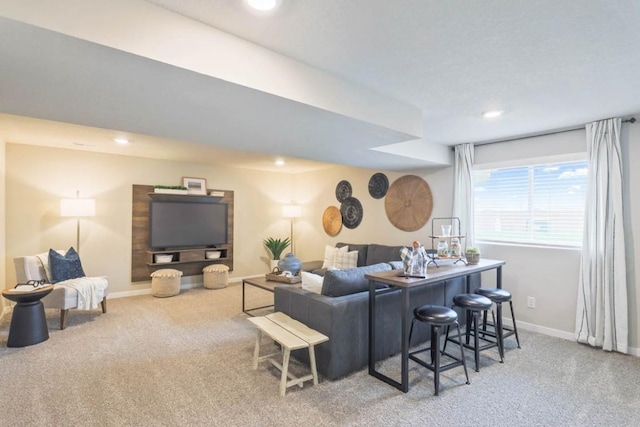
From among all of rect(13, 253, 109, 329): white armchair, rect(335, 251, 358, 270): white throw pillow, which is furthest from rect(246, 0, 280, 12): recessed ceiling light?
rect(335, 251, 358, 270): white throw pillow

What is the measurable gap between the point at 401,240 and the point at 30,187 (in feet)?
18.7

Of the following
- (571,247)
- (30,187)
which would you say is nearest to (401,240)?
(571,247)

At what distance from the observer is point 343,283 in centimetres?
282

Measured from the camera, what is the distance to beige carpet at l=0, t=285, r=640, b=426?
216 cm

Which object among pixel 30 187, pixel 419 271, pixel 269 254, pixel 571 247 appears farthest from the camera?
pixel 269 254

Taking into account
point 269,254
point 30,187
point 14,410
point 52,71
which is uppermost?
point 52,71

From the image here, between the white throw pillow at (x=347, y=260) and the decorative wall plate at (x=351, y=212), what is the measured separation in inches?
35.0

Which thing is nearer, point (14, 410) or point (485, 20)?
point (485, 20)

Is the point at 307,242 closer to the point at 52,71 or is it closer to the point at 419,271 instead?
the point at 419,271

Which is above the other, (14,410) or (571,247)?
(571,247)

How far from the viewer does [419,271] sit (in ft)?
8.97

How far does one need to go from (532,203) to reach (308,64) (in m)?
3.38

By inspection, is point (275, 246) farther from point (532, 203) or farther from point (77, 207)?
point (532, 203)

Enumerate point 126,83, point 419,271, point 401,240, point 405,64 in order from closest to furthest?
point 126,83 → point 405,64 → point 419,271 → point 401,240
